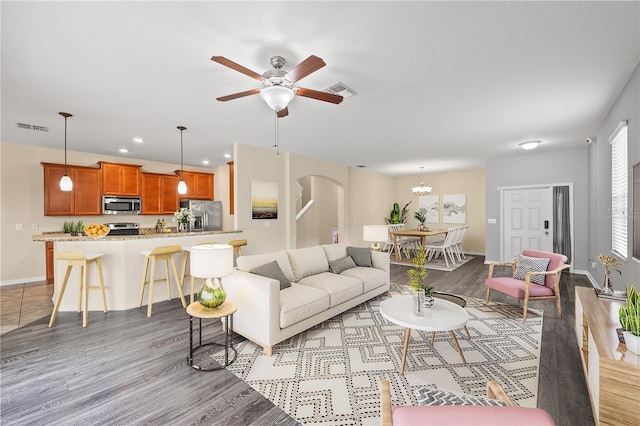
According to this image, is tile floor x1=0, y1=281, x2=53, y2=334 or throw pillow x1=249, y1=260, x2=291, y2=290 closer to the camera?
throw pillow x1=249, y1=260, x2=291, y2=290

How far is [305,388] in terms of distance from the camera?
2.16 meters

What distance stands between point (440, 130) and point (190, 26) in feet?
12.6

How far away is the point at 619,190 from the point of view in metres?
3.37

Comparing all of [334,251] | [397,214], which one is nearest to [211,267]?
[334,251]

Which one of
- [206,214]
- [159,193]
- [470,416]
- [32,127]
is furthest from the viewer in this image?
[159,193]

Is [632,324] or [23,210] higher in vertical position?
[23,210]

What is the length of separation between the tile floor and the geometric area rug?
2978mm

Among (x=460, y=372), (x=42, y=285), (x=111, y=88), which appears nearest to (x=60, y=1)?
(x=111, y=88)

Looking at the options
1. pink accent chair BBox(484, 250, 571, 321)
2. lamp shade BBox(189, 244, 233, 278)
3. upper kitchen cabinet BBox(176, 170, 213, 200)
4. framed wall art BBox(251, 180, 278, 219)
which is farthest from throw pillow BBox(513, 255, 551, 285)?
upper kitchen cabinet BBox(176, 170, 213, 200)

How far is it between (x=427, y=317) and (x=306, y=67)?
7.63 feet

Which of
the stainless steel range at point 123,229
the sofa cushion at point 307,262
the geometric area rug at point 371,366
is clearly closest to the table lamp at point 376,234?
the sofa cushion at point 307,262

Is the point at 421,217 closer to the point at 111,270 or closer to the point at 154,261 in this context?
the point at 154,261

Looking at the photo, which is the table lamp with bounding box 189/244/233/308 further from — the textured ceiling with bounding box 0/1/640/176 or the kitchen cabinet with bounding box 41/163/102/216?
the kitchen cabinet with bounding box 41/163/102/216

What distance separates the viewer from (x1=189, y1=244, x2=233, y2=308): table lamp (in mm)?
2453
